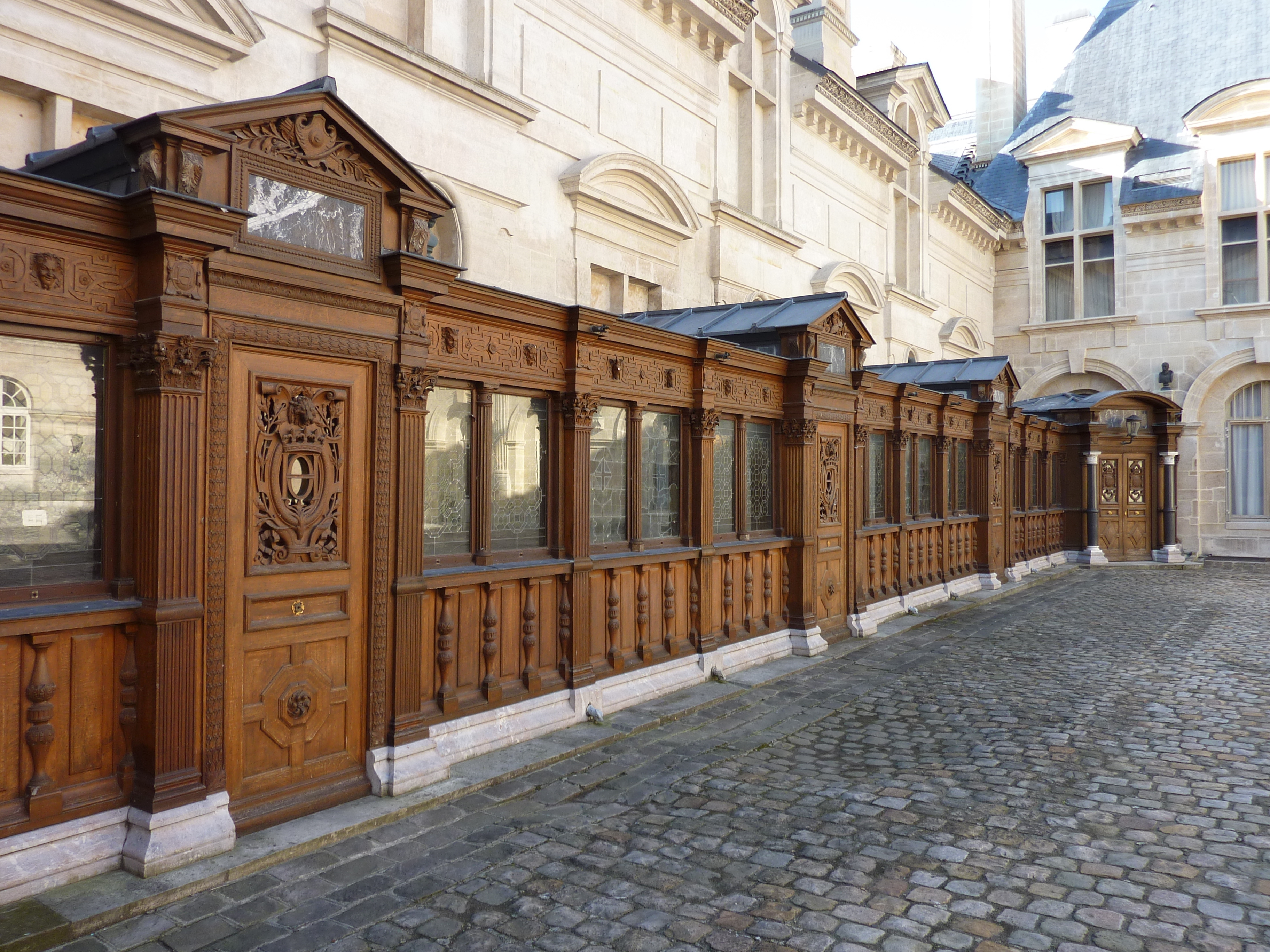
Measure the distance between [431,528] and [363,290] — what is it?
1.48 metres

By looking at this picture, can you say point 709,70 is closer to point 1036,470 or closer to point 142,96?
point 142,96

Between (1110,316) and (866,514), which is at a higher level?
(1110,316)

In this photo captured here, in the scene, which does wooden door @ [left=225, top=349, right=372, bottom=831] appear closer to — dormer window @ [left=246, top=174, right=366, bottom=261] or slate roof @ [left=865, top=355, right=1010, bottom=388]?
dormer window @ [left=246, top=174, right=366, bottom=261]

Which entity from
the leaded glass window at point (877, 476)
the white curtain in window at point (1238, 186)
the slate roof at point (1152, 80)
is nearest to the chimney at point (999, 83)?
the slate roof at point (1152, 80)

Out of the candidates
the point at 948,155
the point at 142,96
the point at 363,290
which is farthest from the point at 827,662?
the point at 948,155

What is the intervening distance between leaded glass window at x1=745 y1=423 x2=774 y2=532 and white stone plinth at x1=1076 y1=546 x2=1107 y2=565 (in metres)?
13.7

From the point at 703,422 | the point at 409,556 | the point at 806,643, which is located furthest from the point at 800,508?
the point at 409,556

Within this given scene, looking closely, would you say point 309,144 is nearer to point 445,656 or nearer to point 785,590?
point 445,656

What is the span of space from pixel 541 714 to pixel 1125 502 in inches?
736

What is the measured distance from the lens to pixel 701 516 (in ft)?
25.1

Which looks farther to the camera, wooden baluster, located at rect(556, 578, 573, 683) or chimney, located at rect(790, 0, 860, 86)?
chimney, located at rect(790, 0, 860, 86)

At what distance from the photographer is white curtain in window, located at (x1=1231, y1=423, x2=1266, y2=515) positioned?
21.7 m

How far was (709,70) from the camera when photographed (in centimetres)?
1263

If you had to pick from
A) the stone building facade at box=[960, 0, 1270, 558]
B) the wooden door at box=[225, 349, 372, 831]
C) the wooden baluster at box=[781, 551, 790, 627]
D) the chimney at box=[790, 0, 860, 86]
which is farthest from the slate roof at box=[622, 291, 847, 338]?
the stone building facade at box=[960, 0, 1270, 558]
